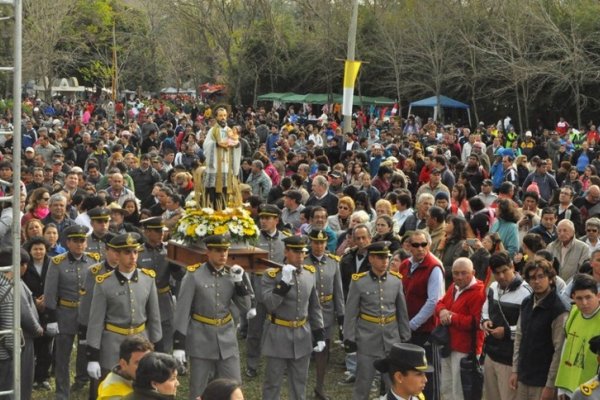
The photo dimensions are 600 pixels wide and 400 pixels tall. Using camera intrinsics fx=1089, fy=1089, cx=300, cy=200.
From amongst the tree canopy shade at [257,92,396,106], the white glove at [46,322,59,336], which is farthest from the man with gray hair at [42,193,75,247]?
the tree canopy shade at [257,92,396,106]

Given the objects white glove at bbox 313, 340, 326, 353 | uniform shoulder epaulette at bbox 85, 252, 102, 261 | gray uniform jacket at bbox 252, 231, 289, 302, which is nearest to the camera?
white glove at bbox 313, 340, 326, 353

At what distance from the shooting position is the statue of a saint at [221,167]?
516 inches

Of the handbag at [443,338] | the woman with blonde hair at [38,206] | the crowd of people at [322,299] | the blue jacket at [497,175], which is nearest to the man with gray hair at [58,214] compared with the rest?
the crowd of people at [322,299]

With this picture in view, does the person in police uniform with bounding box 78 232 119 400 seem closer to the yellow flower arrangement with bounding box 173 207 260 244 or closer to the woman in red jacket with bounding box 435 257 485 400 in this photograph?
the yellow flower arrangement with bounding box 173 207 260 244

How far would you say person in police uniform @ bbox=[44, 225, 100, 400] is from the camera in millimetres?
10523

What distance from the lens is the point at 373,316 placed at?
9.98m

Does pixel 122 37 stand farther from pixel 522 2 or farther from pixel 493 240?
pixel 493 240

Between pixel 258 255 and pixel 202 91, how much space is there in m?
48.4

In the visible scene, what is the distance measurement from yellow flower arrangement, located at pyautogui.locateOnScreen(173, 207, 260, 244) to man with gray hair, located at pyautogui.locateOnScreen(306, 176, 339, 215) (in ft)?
9.03

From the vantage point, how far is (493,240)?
428 inches

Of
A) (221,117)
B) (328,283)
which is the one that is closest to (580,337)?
(328,283)

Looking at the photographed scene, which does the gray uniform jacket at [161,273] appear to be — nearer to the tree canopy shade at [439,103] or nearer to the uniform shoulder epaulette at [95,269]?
the uniform shoulder epaulette at [95,269]

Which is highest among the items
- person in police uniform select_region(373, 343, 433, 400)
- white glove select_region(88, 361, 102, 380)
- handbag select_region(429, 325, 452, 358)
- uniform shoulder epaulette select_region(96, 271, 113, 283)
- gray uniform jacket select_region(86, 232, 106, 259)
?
person in police uniform select_region(373, 343, 433, 400)

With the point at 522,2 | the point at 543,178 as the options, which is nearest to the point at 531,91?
the point at 522,2
